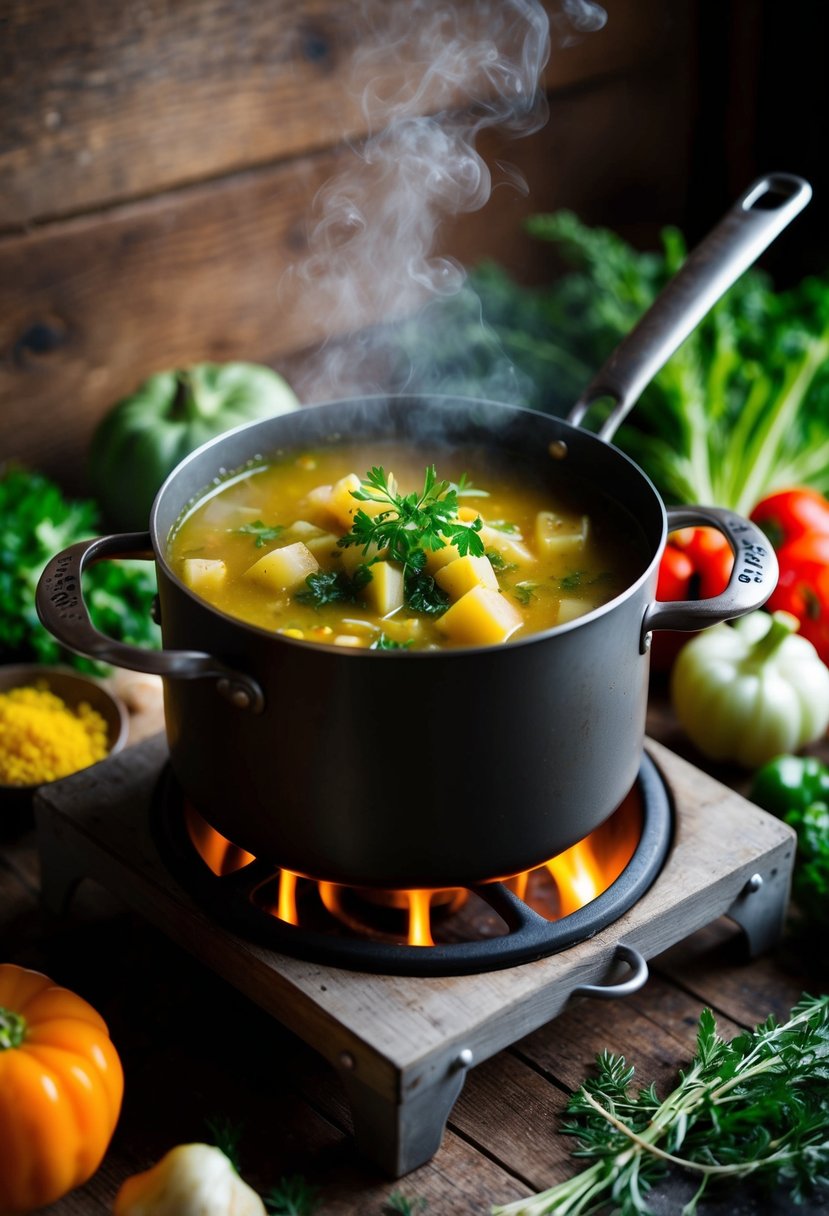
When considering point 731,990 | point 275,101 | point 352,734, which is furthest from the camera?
point 275,101

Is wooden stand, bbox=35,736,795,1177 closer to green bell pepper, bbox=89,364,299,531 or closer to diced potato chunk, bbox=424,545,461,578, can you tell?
diced potato chunk, bbox=424,545,461,578

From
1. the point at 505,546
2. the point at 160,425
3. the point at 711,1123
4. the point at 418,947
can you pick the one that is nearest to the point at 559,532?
the point at 505,546

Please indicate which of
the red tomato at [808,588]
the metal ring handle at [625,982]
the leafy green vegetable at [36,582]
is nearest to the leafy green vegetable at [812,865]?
the metal ring handle at [625,982]

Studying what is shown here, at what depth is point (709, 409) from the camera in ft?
10.0

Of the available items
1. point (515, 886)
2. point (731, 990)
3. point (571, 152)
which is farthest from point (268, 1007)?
point (571, 152)

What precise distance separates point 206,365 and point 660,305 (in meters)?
1.29

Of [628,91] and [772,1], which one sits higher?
[772,1]

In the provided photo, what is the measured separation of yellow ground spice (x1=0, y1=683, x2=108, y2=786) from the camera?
212 cm

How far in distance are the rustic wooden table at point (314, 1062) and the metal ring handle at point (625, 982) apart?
0.08 m

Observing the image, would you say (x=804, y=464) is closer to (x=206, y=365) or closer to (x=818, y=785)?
(x=818, y=785)

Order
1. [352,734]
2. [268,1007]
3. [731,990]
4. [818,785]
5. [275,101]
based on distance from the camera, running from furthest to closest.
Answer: [275,101]
[818,785]
[731,990]
[268,1007]
[352,734]

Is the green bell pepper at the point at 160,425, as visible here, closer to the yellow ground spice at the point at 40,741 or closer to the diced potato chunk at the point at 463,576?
the yellow ground spice at the point at 40,741

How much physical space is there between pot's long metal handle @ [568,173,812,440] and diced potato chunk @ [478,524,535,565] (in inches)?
8.9

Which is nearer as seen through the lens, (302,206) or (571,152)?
(302,206)
